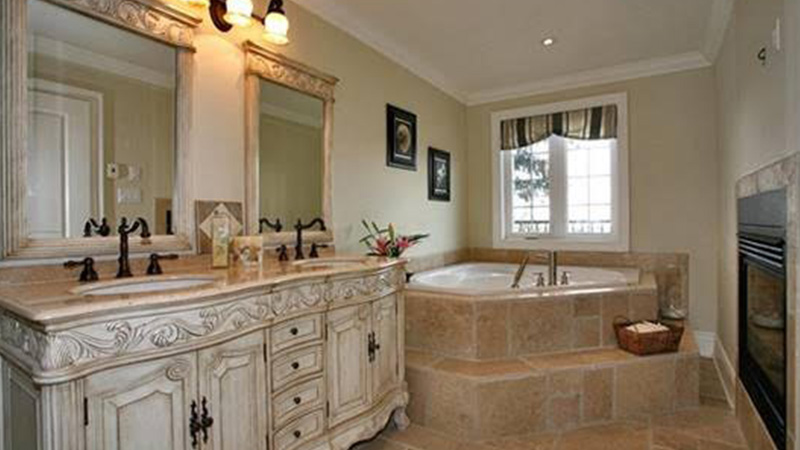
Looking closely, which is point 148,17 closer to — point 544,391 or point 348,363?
point 348,363

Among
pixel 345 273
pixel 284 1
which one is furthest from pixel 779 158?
pixel 284 1

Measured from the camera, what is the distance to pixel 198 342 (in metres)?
1.25

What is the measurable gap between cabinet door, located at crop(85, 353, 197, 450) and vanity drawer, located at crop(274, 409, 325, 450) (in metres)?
0.39

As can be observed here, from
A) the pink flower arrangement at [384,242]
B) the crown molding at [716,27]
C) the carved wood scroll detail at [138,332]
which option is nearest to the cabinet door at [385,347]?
the carved wood scroll detail at [138,332]

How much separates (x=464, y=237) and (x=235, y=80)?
2.96 meters

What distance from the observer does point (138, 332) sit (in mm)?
1115

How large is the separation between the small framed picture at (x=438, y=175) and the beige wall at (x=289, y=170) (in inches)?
58.3

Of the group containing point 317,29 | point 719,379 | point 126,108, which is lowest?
point 719,379

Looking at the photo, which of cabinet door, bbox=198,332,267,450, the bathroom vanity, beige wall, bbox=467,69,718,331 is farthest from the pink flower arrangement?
beige wall, bbox=467,69,718,331

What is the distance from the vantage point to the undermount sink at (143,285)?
1313mm

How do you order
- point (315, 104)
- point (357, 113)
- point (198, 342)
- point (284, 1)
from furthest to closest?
point (357, 113), point (315, 104), point (284, 1), point (198, 342)

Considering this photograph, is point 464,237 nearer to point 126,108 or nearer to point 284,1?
point 284,1

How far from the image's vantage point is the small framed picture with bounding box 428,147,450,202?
387 cm

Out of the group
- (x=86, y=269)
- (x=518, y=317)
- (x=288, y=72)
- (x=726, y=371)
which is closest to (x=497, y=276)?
(x=518, y=317)
